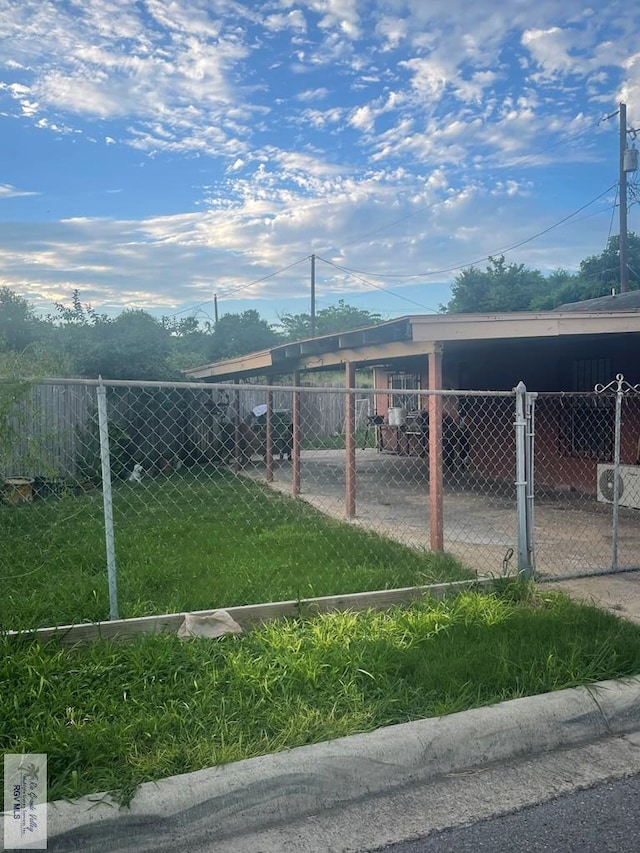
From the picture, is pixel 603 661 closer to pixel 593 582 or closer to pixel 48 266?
pixel 593 582

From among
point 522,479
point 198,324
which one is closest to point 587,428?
point 522,479

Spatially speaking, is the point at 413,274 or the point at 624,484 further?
the point at 413,274

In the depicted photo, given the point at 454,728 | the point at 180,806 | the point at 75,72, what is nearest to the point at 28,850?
the point at 180,806

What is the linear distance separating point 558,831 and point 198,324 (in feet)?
150

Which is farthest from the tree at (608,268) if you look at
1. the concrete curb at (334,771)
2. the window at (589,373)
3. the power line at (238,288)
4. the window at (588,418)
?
the concrete curb at (334,771)

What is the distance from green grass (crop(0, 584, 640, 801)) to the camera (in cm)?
283

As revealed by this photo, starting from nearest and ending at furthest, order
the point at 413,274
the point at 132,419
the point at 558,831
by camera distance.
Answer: the point at 558,831
the point at 132,419
the point at 413,274

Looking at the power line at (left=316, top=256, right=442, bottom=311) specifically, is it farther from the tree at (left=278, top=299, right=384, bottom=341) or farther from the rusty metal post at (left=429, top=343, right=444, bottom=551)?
the rusty metal post at (left=429, top=343, right=444, bottom=551)

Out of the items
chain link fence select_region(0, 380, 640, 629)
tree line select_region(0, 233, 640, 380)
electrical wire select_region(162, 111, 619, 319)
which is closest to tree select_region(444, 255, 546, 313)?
tree line select_region(0, 233, 640, 380)

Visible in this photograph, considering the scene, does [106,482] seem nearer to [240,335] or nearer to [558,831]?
[558,831]

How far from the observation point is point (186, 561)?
19.0 ft

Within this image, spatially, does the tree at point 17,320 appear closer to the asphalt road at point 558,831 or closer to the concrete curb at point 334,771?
the concrete curb at point 334,771

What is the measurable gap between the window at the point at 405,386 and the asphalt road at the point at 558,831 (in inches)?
547

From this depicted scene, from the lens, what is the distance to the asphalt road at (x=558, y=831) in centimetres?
246
